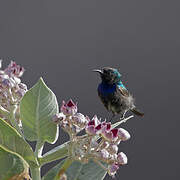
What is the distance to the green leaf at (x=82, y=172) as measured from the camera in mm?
776

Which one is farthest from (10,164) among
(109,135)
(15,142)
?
(109,135)

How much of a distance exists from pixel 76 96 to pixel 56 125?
9.23 feet

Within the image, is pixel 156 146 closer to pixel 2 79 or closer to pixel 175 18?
pixel 175 18

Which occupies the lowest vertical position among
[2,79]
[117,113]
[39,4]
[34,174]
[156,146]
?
[34,174]

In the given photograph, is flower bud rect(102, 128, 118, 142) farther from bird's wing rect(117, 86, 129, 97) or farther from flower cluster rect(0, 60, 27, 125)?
bird's wing rect(117, 86, 129, 97)

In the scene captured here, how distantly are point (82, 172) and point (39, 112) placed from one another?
0.47 ft

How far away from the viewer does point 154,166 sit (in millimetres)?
3645

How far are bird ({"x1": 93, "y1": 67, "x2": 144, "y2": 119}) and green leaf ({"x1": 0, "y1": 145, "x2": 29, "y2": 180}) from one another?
0.89 m

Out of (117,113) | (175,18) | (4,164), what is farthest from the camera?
(175,18)

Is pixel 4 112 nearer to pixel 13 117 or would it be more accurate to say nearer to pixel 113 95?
pixel 13 117

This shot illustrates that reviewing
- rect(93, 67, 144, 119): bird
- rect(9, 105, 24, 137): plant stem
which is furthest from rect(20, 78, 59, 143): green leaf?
rect(93, 67, 144, 119): bird

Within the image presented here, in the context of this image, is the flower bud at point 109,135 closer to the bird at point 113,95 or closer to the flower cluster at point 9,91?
the flower cluster at point 9,91

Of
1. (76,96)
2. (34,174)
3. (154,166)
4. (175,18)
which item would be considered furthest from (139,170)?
(34,174)

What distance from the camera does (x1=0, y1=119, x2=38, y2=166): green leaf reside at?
69cm
